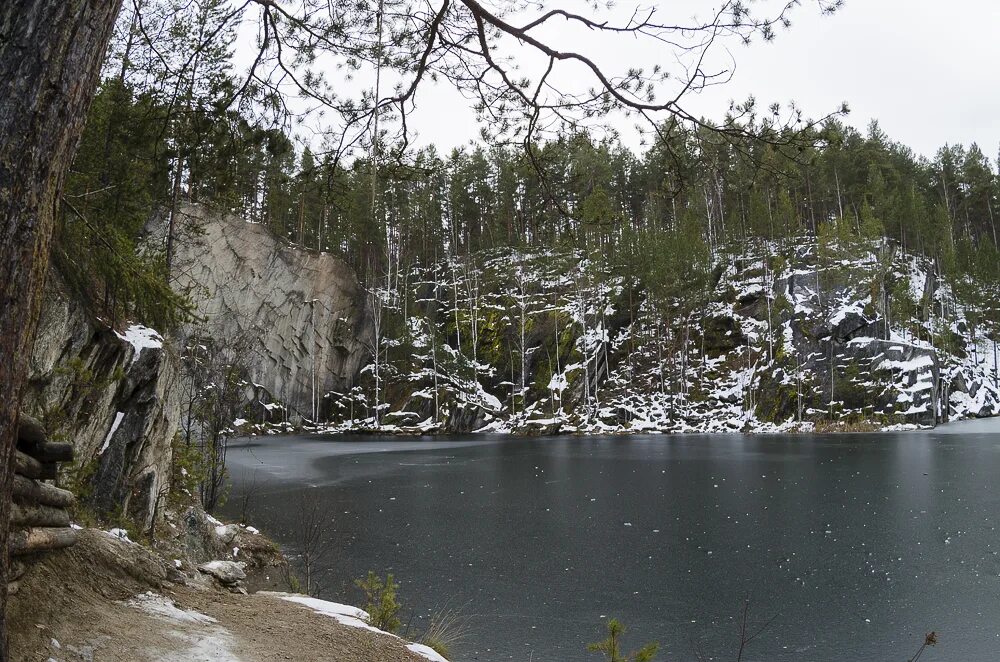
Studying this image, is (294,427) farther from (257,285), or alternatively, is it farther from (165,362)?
(165,362)

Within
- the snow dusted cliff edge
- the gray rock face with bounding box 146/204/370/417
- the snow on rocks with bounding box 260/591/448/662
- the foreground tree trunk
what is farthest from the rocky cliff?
the foreground tree trunk

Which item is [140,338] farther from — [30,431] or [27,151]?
[27,151]

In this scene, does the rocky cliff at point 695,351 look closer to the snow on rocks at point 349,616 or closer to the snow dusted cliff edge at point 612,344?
the snow dusted cliff edge at point 612,344

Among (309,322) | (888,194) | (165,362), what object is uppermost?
(888,194)

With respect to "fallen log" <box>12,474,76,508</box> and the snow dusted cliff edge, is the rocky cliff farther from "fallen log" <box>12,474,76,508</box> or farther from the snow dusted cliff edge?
"fallen log" <box>12,474,76,508</box>

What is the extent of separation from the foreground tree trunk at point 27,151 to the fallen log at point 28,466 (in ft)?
5.30

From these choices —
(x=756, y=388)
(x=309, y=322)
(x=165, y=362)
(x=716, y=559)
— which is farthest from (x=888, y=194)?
(x=165, y=362)

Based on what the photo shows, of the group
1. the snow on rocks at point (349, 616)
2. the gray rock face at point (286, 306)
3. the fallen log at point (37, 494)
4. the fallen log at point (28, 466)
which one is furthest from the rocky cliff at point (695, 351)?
the fallen log at point (28, 466)

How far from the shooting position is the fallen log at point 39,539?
3.11 metres

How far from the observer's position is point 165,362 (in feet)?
26.4

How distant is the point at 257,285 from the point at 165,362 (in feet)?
101

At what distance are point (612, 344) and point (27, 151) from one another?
4458 cm

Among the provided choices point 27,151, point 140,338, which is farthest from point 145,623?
point 140,338

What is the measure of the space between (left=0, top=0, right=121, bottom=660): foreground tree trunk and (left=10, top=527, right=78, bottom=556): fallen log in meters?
1.27
